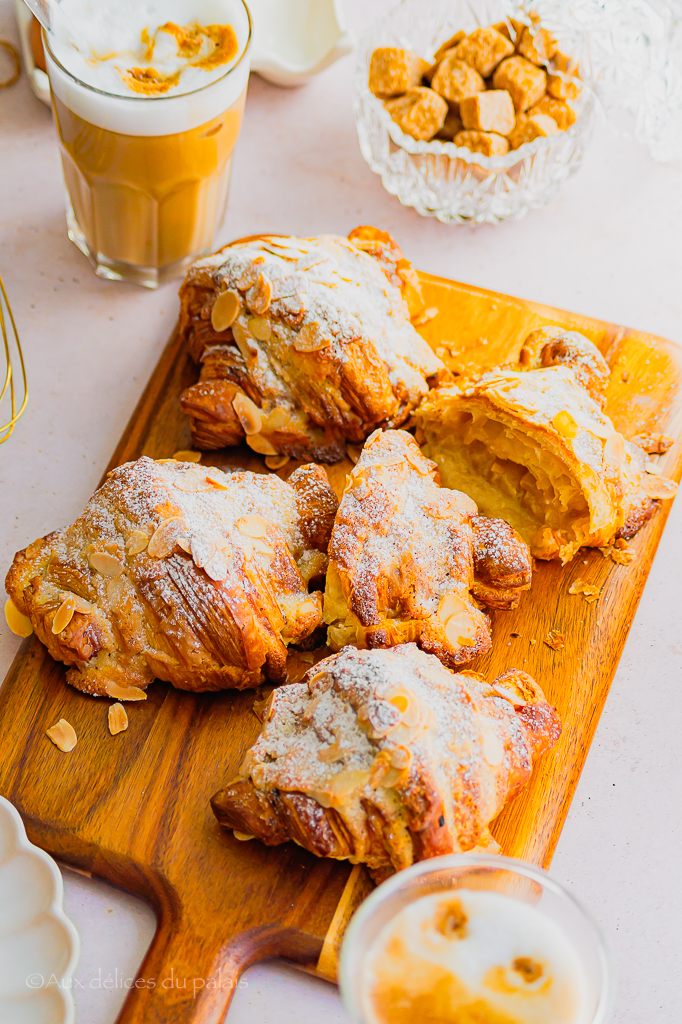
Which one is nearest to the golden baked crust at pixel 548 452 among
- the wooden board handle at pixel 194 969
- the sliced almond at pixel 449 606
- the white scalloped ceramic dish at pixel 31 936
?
the sliced almond at pixel 449 606

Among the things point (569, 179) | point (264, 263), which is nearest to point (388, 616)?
point (264, 263)

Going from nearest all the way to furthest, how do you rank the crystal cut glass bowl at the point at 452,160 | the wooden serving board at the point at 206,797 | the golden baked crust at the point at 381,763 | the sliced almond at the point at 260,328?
1. the golden baked crust at the point at 381,763
2. the wooden serving board at the point at 206,797
3. the sliced almond at the point at 260,328
4. the crystal cut glass bowl at the point at 452,160

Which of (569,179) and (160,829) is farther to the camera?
(569,179)

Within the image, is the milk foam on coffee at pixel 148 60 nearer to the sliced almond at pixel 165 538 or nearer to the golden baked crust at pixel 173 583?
the golden baked crust at pixel 173 583

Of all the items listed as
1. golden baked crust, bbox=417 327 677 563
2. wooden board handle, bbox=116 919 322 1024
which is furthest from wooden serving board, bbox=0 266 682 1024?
golden baked crust, bbox=417 327 677 563

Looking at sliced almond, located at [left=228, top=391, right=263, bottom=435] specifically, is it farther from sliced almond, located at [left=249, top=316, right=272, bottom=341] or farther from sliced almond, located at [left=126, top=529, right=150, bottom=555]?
sliced almond, located at [left=126, top=529, right=150, bottom=555]

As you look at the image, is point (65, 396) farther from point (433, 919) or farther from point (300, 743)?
point (433, 919)

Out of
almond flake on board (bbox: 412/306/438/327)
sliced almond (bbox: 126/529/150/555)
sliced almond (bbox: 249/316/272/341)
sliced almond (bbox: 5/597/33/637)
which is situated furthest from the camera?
almond flake on board (bbox: 412/306/438/327)
